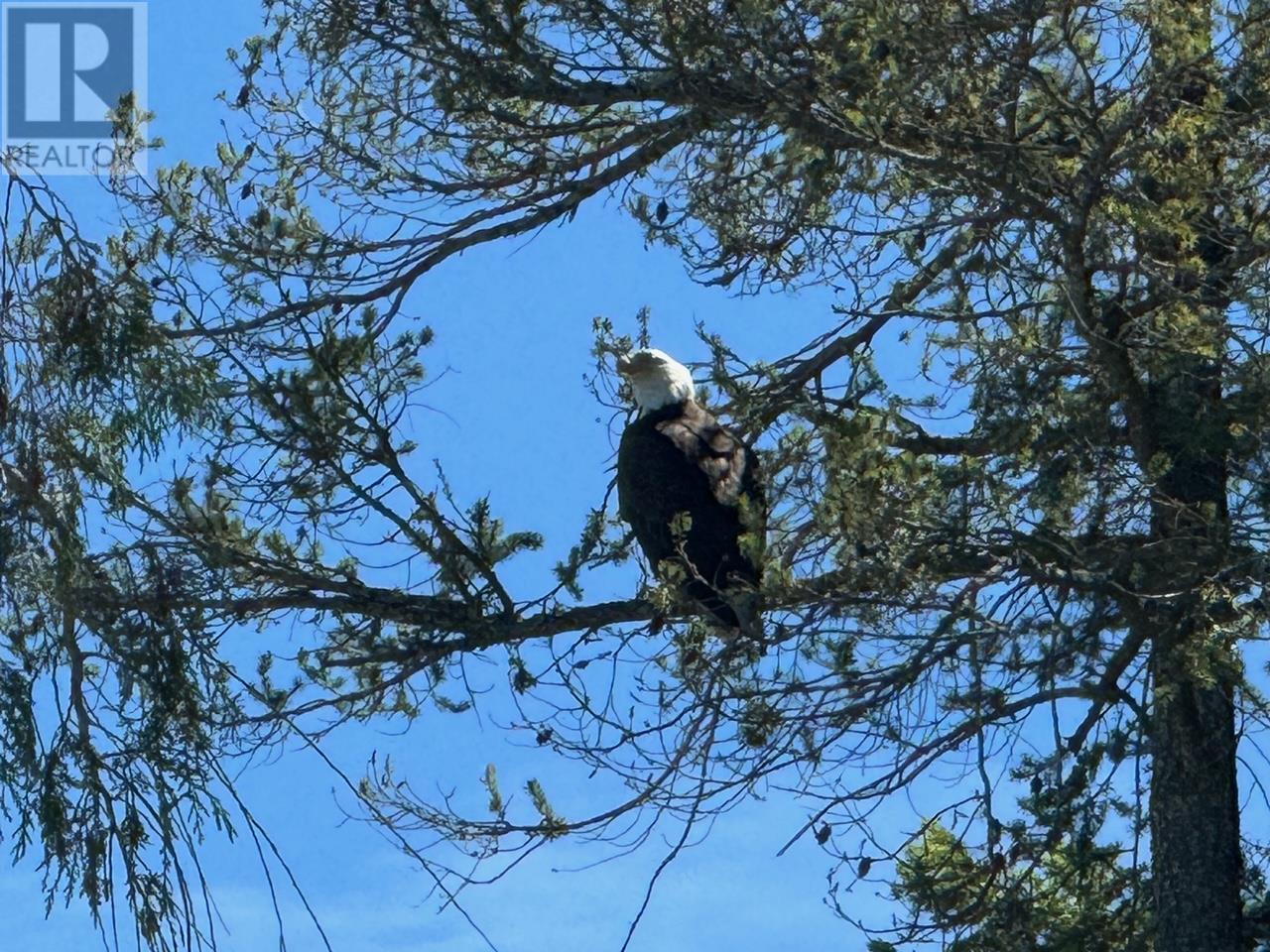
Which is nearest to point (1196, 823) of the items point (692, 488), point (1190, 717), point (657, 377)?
point (1190, 717)

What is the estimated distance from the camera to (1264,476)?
→ 6.72 m

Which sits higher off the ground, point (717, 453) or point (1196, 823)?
point (717, 453)

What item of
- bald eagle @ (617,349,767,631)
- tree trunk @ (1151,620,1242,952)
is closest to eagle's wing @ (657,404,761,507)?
bald eagle @ (617,349,767,631)

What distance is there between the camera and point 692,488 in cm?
798

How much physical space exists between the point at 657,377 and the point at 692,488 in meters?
0.87

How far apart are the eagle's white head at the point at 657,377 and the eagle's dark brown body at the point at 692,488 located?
0.28 meters

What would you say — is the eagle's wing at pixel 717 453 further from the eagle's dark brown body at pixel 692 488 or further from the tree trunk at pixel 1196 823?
the tree trunk at pixel 1196 823

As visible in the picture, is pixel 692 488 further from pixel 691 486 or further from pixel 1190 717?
pixel 1190 717

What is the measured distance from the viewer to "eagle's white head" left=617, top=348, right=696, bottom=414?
28.2 feet

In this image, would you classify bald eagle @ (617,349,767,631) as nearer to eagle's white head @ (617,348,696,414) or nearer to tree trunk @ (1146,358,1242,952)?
eagle's white head @ (617,348,696,414)

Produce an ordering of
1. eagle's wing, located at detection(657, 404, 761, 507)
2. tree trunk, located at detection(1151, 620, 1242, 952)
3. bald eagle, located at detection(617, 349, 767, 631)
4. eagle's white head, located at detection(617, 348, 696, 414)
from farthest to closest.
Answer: eagle's white head, located at detection(617, 348, 696, 414), eagle's wing, located at detection(657, 404, 761, 507), bald eagle, located at detection(617, 349, 767, 631), tree trunk, located at detection(1151, 620, 1242, 952)

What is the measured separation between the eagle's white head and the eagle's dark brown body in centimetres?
28

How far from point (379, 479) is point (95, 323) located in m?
1.77

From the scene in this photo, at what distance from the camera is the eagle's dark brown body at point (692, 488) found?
25.8ft
